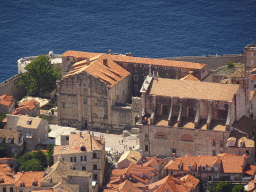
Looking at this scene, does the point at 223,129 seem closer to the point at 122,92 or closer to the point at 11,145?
the point at 122,92

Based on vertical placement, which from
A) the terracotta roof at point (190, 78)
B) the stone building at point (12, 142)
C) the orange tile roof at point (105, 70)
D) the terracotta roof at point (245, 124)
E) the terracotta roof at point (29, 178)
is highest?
the orange tile roof at point (105, 70)

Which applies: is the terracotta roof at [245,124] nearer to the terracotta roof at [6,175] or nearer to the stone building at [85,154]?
the stone building at [85,154]

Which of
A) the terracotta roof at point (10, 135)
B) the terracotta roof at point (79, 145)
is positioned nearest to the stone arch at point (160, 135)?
the terracotta roof at point (79, 145)

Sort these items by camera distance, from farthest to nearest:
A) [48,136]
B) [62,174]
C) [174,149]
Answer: [48,136], [174,149], [62,174]

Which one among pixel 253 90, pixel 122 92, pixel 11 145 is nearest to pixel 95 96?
pixel 122 92

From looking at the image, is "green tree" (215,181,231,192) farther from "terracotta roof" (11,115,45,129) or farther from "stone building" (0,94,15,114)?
"stone building" (0,94,15,114)

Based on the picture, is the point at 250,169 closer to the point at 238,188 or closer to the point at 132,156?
the point at 238,188

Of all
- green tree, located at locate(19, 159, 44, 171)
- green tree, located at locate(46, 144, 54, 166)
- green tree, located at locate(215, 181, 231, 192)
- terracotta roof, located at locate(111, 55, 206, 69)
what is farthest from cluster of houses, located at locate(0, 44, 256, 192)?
green tree, located at locate(46, 144, 54, 166)

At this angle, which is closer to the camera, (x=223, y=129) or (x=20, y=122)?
(x=223, y=129)
